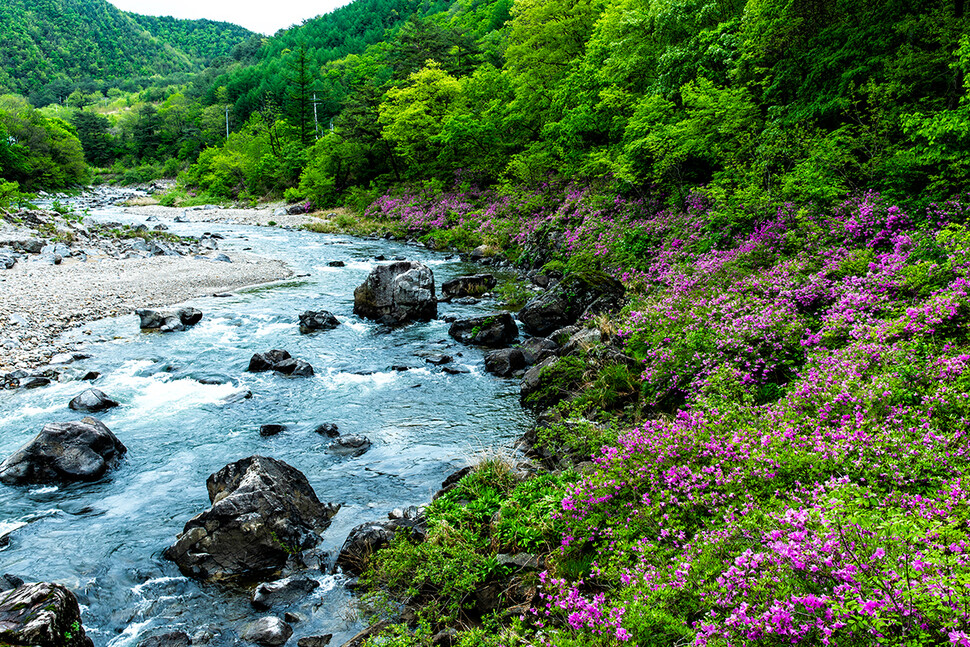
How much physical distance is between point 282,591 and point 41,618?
2.36 m

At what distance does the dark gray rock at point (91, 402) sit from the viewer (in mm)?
10953

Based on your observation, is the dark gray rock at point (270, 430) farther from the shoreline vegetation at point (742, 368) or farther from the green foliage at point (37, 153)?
the green foliage at point (37, 153)

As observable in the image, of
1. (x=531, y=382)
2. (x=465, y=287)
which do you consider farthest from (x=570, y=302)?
(x=465, y=287)

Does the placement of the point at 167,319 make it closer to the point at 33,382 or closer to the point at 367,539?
Result: the point at 33,382

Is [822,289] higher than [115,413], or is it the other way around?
[822,289]

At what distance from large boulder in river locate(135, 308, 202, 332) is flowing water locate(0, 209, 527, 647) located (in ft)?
1.35

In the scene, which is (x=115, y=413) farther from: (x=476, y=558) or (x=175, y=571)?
(x=476, y=558)

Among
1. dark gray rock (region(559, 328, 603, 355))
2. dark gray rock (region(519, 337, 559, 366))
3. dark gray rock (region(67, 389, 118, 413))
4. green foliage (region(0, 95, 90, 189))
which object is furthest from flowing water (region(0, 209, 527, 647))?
green foliage (region(0, 95, 90, 189))

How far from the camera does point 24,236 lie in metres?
26.5

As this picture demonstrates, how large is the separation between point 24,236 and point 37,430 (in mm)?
23606

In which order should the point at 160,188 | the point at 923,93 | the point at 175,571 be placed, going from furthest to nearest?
the point at 160,188
the point at 923,93
the point at 175,571

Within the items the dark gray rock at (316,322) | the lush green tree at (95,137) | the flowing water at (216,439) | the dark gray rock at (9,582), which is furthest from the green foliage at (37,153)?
the dark gray rock at (9,582)

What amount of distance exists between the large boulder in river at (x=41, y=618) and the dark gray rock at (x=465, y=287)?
15.5 m

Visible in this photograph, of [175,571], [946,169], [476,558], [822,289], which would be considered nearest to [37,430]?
[175,571]
